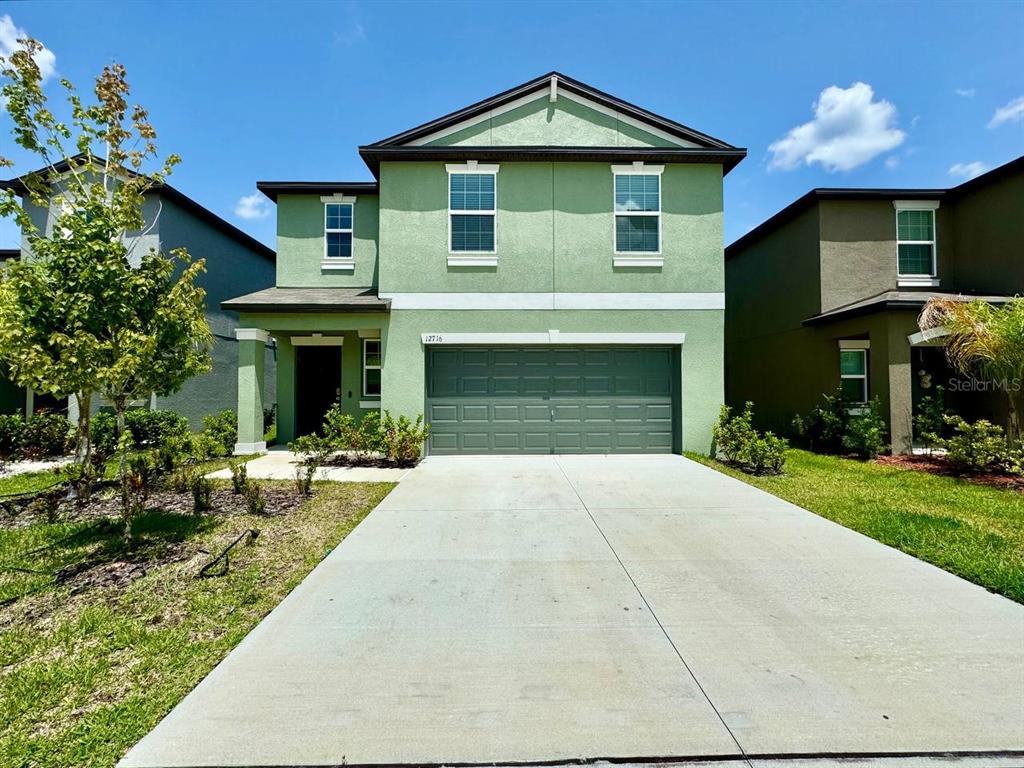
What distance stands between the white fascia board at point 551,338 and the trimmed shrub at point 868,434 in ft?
14.5

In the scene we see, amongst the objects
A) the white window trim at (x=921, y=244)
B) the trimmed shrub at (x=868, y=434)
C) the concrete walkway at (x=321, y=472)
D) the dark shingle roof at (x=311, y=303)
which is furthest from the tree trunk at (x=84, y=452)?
the white window trim at (x=921, y=244)

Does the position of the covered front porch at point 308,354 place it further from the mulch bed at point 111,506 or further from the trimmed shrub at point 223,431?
the mulch bed at point 111,506

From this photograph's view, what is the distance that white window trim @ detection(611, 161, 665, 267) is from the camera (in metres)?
11.2

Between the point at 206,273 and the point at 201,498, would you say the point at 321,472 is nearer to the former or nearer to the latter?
the point at 201,498

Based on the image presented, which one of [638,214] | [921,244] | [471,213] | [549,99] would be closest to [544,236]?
[471,213]

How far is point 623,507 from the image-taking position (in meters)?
6.96

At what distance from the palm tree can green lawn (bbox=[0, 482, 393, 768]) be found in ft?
38.0

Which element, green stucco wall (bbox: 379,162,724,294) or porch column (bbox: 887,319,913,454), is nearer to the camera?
porch column (bbox: 887,319,913,454)

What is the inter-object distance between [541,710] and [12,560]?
5.99 metres

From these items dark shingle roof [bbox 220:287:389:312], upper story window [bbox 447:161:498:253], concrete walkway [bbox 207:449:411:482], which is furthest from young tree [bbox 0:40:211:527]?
upper story window [bbox 447:161:498:253]

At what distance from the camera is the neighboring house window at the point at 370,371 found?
1330 cm

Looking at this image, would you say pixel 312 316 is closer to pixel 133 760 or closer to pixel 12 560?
pixel 12 560

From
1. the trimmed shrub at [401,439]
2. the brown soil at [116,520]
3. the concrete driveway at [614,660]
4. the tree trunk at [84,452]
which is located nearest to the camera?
the concrete driveway at [614,660]

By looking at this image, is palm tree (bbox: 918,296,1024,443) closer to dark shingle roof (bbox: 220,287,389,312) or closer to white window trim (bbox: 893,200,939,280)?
white window trim (bbox: 893,200,939,280)
